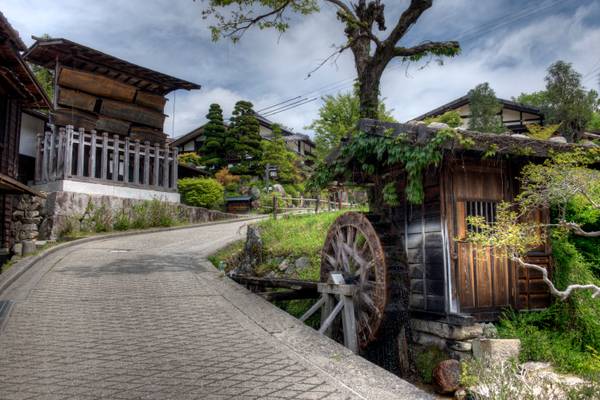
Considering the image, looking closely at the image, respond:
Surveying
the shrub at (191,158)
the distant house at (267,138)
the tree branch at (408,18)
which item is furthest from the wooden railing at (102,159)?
the distant house at (267,138)

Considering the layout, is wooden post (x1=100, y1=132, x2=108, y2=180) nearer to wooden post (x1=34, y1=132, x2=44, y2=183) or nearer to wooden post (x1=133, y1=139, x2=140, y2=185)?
wooden post (x1=133, y1=139, x2=140, y2=185)

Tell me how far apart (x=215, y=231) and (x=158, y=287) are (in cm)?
1075

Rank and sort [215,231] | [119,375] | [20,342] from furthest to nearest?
[215,231] → [20,342] → [119,375]

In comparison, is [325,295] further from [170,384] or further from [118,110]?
[118,110]

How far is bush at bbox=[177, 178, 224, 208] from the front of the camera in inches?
1036

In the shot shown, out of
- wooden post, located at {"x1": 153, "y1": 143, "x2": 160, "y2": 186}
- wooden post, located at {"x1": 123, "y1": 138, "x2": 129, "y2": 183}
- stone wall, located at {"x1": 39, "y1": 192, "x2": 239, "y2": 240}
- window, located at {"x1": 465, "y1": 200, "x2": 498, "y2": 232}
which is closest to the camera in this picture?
window, located at {"x1": 465, "y1": 200, "x2": 498, "y2": 232}

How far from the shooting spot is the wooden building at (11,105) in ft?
41.3

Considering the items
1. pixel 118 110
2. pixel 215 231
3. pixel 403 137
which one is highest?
pixel 118 110

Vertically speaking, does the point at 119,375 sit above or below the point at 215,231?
below

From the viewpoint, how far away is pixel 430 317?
7.67 meters

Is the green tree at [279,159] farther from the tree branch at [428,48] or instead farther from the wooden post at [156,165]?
the tree branch at [428,48]

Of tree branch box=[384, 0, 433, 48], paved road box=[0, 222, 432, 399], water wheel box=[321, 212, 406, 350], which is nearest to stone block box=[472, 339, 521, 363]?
water wheel box=[321, 212, 406, 350]

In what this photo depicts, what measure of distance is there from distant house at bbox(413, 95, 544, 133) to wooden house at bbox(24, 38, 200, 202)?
1625cm

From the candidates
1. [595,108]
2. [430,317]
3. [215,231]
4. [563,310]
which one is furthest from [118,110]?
[595,108]
